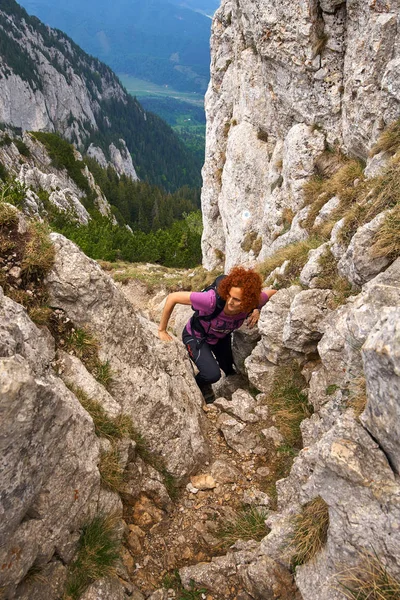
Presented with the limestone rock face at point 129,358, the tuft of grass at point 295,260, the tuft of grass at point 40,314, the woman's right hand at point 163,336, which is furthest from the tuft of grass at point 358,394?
the tuft of grass at point 40,314

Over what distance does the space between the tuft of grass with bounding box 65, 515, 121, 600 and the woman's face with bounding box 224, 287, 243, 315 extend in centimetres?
428

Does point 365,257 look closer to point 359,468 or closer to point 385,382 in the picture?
point 385,382

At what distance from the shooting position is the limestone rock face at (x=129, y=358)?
6.55m

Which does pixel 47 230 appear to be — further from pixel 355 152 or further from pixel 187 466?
pixel 355 152

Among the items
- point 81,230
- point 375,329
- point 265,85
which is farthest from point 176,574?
point 81,230

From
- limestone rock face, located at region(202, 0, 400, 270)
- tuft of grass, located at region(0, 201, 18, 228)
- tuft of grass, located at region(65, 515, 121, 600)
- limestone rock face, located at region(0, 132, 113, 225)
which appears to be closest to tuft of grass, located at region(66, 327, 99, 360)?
tuft of grass, located at region(0, 201, 18, 228)

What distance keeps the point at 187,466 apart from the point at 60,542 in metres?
2.61

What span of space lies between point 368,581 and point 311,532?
0.91 metres

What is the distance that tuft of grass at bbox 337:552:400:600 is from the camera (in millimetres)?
3422

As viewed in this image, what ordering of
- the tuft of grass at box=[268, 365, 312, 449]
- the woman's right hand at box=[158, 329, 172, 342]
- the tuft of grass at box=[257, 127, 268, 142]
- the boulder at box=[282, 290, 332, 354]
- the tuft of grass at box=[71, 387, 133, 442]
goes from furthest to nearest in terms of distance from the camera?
the tuft of grass at box=[257, 127, 268, 142]
the woman's right hand at box=[158, 329, 172, 342]
the boulder at box=[282, 290, 332, 354]
the tuft of grass at box=[268, 365, 312, 449]
the tuft of grass at box=[71, 387, 133, 442]

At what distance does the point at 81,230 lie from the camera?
63562 mm

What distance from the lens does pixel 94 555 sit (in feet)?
16.4

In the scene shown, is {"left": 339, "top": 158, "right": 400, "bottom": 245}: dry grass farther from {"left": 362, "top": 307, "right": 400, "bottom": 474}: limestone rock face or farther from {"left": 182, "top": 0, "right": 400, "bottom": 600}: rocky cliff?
{"left": 362, "top": 307, "right": 400, "bottom": 474}: limestone rock face

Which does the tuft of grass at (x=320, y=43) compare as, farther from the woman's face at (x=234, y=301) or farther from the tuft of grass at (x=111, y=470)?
the tuft of grass at (x=111, y=470)
